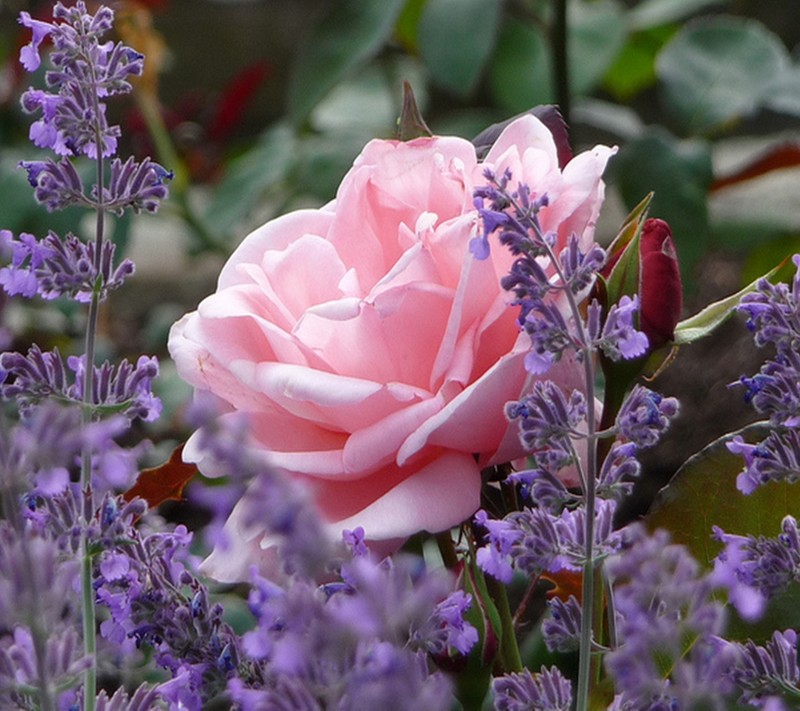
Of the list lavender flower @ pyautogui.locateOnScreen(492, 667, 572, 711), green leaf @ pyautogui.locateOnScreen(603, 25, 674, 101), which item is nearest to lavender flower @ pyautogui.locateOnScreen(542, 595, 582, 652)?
lavender flower @ pyautogui.locateOnScreen(492, 667, 572, 711)

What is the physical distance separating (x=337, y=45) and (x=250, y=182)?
121 millimetres

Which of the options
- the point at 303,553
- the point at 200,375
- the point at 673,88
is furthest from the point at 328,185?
the point at 303,553

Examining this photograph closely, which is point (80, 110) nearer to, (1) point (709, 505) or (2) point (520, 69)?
(1) point (709, 505)

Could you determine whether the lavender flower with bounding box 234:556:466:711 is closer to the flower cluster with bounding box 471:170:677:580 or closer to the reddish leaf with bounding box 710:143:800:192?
the flower cluster with bounding box 471:170:677:580

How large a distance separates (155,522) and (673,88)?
747 mm

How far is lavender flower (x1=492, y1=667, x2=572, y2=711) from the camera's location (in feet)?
0.77

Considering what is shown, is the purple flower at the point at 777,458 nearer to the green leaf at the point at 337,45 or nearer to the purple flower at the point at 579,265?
the purple flower at the point at 579,265

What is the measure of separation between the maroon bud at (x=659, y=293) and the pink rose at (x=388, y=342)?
0.02 metres

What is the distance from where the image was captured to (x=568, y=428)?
0.24 m

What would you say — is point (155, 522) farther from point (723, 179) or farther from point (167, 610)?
point (723, 179)

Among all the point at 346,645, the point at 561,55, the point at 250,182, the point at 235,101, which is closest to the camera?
the point at 346,645

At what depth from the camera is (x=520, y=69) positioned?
1.04 metres

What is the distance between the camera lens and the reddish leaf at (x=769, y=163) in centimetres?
97

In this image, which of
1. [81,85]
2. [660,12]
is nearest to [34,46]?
[81,85]
